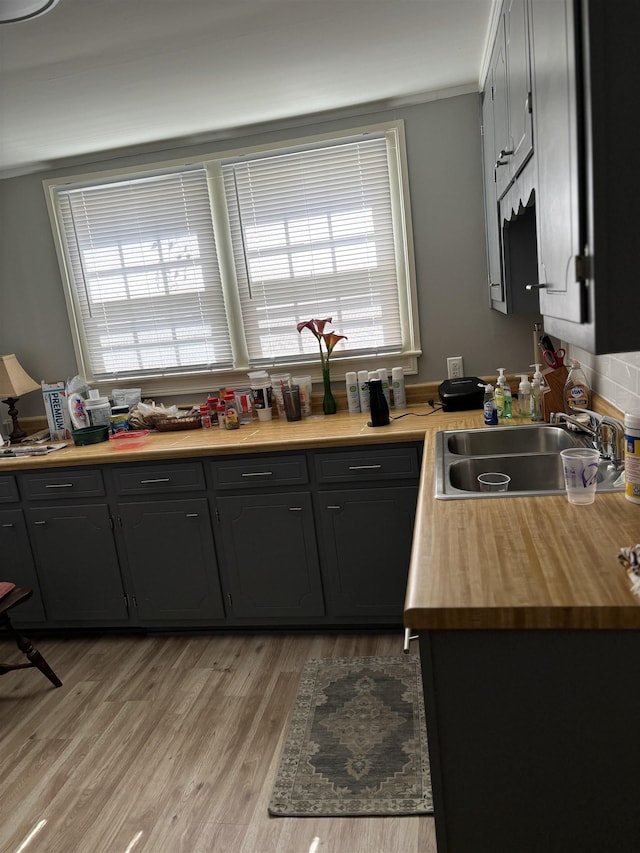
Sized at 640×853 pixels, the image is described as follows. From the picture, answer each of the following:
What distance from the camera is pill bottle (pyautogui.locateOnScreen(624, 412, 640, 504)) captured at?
4.76ft

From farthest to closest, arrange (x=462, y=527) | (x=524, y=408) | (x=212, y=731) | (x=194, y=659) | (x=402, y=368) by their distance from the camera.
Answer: (x=402, y=368)
(x=194, y=659)
(x=524, y=408)
(x=212, y=731)
(x=462, y=527)

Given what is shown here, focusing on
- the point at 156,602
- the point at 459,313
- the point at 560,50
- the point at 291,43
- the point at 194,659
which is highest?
the point at 291,43

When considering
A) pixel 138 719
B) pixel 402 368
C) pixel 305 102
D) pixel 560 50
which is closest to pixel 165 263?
pixel 305 102

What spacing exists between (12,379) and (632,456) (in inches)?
121

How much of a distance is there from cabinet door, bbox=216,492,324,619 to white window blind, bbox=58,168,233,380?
98 cm

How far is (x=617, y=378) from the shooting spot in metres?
1.94

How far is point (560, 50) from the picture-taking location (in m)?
1.10

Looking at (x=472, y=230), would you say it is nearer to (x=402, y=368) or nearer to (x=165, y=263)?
(x=402, y=368)

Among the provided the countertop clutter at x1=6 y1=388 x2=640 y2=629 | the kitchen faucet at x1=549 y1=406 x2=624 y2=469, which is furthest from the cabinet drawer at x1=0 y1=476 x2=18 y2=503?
the kitchen faucet at x1=549 y1=406 x2=624 y2=469

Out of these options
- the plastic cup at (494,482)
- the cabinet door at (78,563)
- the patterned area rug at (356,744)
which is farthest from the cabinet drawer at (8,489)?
the plastic cup at (494,482)

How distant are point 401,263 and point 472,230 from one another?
0.37m

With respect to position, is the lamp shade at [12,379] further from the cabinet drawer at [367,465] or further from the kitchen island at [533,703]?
the kitchen island at [533,703]

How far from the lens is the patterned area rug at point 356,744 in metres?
1.84

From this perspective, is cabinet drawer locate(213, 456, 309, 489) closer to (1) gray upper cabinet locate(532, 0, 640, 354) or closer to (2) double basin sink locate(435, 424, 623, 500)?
(2) double basin sink locate(435, 424, 623, 500)
